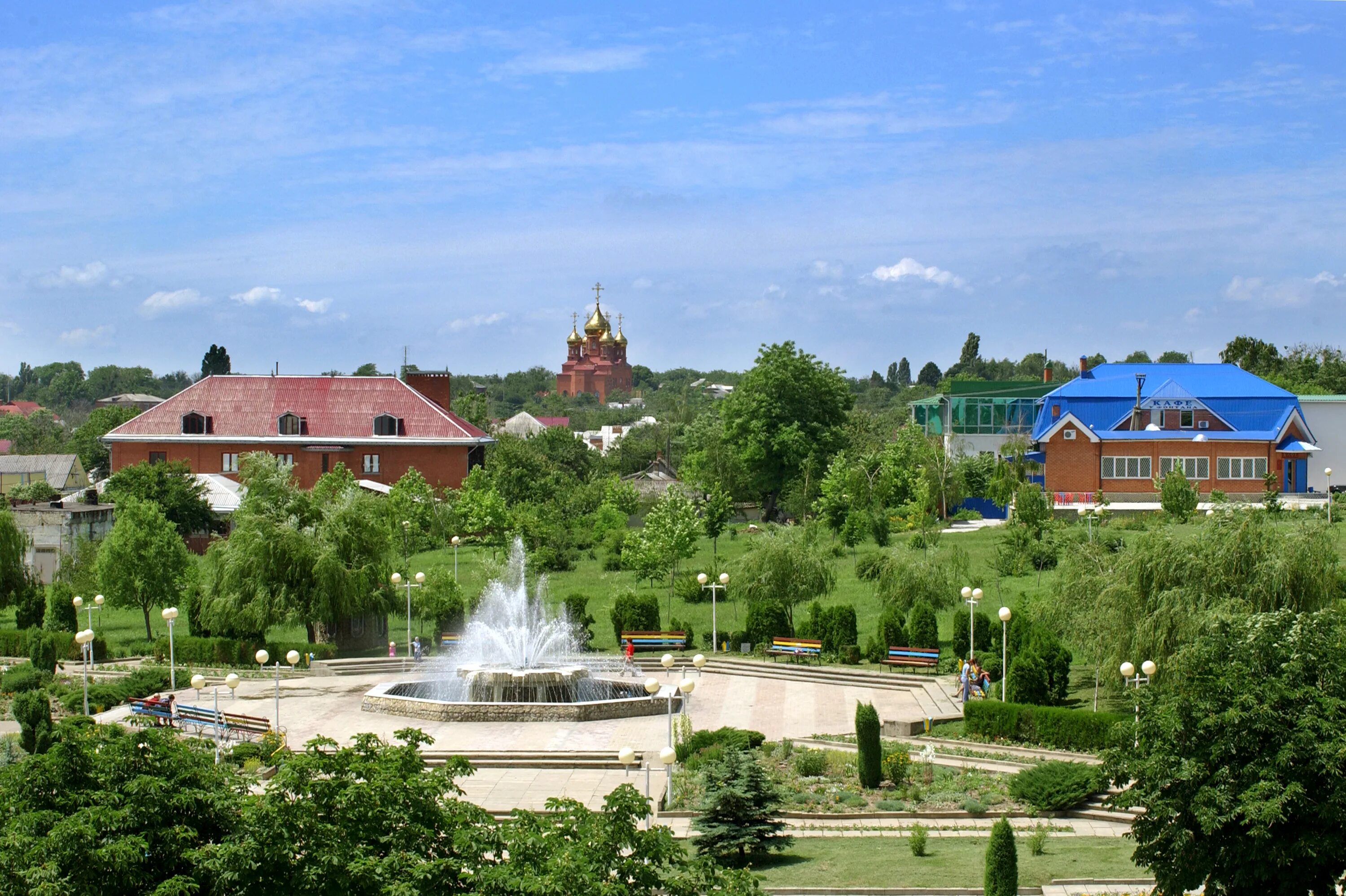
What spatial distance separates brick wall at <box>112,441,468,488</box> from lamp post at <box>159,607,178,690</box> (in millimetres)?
30654

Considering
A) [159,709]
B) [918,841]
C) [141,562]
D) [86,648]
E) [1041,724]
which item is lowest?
[918,841]

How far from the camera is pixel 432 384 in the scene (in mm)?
73438

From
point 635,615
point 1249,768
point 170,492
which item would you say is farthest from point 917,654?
point 170,492

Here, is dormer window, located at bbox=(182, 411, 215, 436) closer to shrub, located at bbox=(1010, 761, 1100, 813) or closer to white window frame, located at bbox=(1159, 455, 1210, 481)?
white window frame, located at bbox=(1159, 455, 1210, 481)

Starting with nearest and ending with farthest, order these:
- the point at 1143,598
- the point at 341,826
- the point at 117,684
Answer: the point at 341,826, the point at 1143,598, the point at 117,684

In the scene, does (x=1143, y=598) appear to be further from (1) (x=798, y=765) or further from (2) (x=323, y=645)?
(2) (x=323, y=645)

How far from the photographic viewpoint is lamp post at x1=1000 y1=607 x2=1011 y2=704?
25797 millimetres

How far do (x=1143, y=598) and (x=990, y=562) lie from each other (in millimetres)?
17668

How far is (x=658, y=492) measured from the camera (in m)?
68.1

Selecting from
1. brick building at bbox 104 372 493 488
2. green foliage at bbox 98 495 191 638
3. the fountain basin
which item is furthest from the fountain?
brick building at bbox 104 372 493 488

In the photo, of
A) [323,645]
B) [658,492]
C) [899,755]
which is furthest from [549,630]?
[658,492]

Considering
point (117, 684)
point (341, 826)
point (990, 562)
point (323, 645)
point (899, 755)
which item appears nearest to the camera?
point (341, 826)

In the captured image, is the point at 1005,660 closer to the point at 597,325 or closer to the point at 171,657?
the point at 171,657

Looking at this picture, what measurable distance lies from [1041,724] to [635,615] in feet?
43.9
